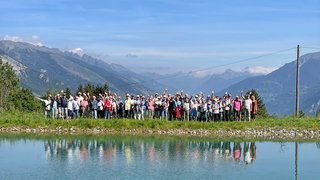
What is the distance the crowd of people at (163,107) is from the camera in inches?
1911

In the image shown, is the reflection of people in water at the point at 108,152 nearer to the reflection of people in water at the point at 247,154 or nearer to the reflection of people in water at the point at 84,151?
the reflection of people in water at the point at 84,151

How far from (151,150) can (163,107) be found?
487 inches

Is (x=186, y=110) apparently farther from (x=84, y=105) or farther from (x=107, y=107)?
(x=84, y=105)

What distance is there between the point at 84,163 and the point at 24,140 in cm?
1297

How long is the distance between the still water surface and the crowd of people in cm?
507

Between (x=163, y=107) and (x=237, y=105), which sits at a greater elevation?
(x=237, y=105)

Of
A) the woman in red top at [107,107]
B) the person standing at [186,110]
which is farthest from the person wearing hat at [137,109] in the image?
the person standing at [186,110]

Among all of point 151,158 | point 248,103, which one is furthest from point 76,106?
point 151,158

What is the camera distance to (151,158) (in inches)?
1297

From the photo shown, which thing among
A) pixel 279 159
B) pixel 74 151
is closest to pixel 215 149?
pixel 279 159

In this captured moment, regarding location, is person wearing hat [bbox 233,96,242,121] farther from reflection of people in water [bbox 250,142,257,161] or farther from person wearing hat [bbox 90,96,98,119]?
person wearing hat [bbox 90,96,98,119]

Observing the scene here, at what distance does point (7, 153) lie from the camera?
34.5m

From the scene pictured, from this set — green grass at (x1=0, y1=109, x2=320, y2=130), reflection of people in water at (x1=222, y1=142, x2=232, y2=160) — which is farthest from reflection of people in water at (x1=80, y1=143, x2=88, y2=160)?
reflection of people in water at (x1=222, y1=142, x2=232, y2=160)

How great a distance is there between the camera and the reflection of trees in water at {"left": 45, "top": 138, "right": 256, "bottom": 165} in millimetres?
33219
